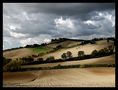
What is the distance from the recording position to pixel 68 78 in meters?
3.89

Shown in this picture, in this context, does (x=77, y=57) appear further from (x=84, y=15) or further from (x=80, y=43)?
(x=84, y=15)

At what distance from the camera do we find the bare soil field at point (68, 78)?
3873mm

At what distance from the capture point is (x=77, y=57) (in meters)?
3.93

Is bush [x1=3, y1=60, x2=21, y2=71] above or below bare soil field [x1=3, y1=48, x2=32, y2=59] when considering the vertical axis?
below

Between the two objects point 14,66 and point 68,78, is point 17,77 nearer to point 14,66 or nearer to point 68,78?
point 14,66

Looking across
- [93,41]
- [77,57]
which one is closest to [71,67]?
[77,57]

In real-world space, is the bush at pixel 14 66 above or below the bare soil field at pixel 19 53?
below

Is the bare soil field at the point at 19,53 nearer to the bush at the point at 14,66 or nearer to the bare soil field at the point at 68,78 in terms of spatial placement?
the bush at the point at 14,66

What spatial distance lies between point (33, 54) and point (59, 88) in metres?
0.48

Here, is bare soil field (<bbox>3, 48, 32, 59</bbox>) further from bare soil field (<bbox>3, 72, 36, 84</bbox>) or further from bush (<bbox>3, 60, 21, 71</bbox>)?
bare soil field (<bbox>3, 72, 36, 84</bbox>)

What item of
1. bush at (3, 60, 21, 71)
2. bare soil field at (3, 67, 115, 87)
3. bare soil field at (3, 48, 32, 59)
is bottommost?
bare soil field at (3, 67, 115, 87)

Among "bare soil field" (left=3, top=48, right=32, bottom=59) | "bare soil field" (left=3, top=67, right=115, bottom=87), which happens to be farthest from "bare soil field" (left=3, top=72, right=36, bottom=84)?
"bare soil field" (left=3, top=48, right=32, bottom=59)

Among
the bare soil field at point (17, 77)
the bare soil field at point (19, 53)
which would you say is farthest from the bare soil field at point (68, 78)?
the bare soil field at point (19, 53)

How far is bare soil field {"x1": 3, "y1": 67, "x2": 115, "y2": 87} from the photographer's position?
3873mm
